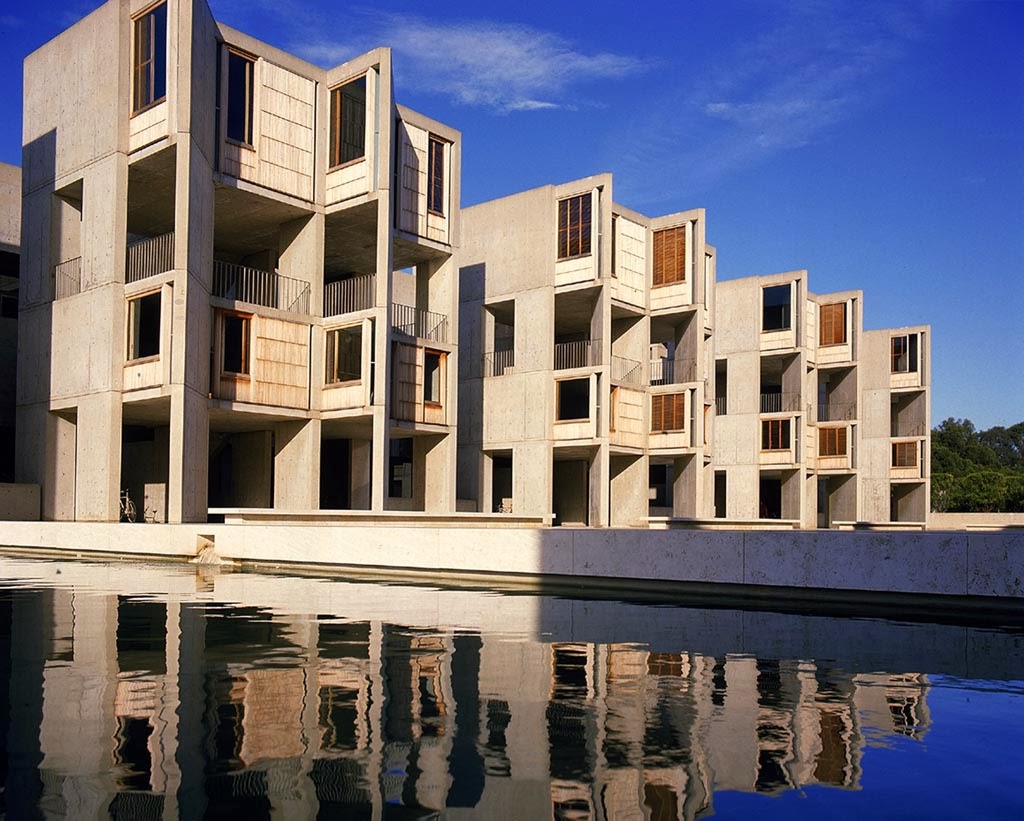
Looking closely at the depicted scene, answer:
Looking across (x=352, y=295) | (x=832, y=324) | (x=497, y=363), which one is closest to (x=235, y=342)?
(x=352, y=295)

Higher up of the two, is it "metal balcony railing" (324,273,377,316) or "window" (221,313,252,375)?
"metal balcony railing" (324,273,377,316)

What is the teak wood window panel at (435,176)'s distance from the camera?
35.2 m

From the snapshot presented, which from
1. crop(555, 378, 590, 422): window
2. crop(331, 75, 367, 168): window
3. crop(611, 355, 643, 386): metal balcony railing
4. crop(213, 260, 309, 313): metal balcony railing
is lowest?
crop(555, 378, 590, 422): window

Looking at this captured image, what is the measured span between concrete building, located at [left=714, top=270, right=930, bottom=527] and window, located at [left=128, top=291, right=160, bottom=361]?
2820 centimetres

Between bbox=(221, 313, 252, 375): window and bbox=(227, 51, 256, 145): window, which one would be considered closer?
bbox=(221, 313, 252, 375): window

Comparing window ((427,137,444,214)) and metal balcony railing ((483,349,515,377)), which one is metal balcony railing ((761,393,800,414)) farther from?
window ((427,137,444,214))

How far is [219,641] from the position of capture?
1018 centimetres

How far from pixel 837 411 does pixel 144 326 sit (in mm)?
40269

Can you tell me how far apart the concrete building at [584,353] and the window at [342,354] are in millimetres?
10226

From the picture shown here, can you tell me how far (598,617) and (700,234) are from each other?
1286 inches

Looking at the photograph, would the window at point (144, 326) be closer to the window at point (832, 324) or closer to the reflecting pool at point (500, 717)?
the reflecting pool at point (500, 717)

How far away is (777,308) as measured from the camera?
52.8m

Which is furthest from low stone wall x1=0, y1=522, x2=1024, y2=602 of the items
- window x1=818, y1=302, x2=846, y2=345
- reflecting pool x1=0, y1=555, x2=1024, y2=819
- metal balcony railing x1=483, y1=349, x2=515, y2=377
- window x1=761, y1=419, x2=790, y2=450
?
window x1=818, y1=302, x2=846, y2=345

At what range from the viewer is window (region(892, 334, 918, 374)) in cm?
6116
